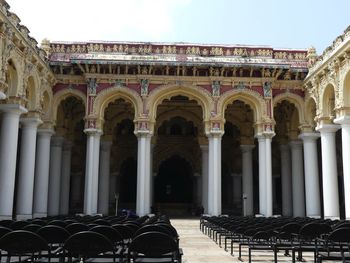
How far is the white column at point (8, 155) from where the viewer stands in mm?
17469

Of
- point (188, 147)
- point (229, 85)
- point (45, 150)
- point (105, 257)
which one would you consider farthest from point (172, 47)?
point (105, 257)

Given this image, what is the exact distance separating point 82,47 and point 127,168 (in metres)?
12.6

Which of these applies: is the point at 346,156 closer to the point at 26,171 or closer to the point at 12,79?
the point at 26,171

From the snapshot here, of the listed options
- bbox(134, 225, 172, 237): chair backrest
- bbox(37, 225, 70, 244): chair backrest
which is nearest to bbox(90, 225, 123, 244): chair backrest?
bbox(134, 225, 172, 237): chair backrest

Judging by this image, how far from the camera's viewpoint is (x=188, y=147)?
3384 cm

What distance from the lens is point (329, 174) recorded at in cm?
2050

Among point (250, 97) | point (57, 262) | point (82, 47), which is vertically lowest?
point (57, 262)

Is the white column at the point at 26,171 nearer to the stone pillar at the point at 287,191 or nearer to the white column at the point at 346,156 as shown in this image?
the white column at the point at 346,156

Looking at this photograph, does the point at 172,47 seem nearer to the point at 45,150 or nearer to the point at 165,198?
the point at 45,150

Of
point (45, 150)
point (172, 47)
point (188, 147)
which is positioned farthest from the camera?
point (188, 147)

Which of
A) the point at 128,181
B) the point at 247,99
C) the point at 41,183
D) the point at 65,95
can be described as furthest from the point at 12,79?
the point at 128,181

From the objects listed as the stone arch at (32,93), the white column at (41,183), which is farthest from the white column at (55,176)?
the stone arch at (32,93)

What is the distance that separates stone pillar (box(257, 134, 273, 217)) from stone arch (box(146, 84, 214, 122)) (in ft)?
10.6

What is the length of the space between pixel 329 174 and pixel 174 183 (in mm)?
17068
